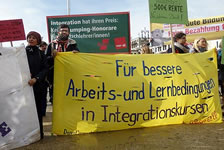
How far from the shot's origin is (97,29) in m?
5.98

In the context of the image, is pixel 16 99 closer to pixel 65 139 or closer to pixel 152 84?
pixel 65 139

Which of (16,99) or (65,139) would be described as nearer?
(16,99)

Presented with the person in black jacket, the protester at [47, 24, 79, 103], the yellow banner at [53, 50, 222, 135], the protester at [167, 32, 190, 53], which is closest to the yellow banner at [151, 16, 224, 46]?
the protester at [167, 32, 190, 53]

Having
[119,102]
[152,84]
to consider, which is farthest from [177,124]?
[119,102]

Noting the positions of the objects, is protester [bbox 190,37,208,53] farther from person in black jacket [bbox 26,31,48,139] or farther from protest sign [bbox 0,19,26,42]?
protest sign [bbox 0,19,26,42]

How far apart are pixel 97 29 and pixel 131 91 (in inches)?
114

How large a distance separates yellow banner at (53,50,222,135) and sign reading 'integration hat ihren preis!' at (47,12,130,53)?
2.29 metres

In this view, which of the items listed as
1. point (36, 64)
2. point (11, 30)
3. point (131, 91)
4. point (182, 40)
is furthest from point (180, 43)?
point (11, 30)

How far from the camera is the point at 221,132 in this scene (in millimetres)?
3395

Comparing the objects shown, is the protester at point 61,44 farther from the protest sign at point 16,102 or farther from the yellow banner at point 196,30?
the yellow banner at point 196,30

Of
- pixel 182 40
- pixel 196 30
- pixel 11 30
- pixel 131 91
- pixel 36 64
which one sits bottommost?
pixel 131 91

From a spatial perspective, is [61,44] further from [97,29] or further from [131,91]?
[97,29]

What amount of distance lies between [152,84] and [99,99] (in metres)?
0.90

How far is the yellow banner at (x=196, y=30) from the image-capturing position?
11.4 meters
